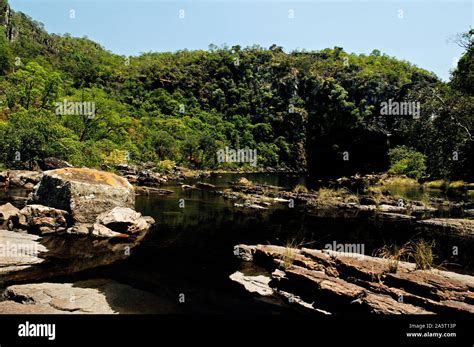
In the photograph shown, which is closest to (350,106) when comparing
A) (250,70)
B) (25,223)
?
(250,70)

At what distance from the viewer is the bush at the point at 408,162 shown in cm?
5484

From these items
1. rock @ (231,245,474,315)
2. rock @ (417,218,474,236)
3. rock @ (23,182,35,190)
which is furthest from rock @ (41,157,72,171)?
rock @ (417,218,474,236)

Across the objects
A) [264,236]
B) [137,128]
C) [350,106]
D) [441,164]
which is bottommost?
[264,236]

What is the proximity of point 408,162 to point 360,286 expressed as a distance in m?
57.9

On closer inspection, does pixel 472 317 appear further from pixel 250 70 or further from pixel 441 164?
pixel 250 70

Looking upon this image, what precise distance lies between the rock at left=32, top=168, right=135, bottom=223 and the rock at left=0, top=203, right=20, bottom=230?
4.36ft

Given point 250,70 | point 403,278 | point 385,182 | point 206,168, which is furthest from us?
point 250,70

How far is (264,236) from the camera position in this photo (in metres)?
15.2

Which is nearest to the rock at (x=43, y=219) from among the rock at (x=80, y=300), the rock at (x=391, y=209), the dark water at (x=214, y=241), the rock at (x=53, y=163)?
the dark water at (x=214, y=241)

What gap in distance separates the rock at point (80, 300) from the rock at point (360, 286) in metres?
2.70

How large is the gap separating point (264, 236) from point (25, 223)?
10.5 metres
